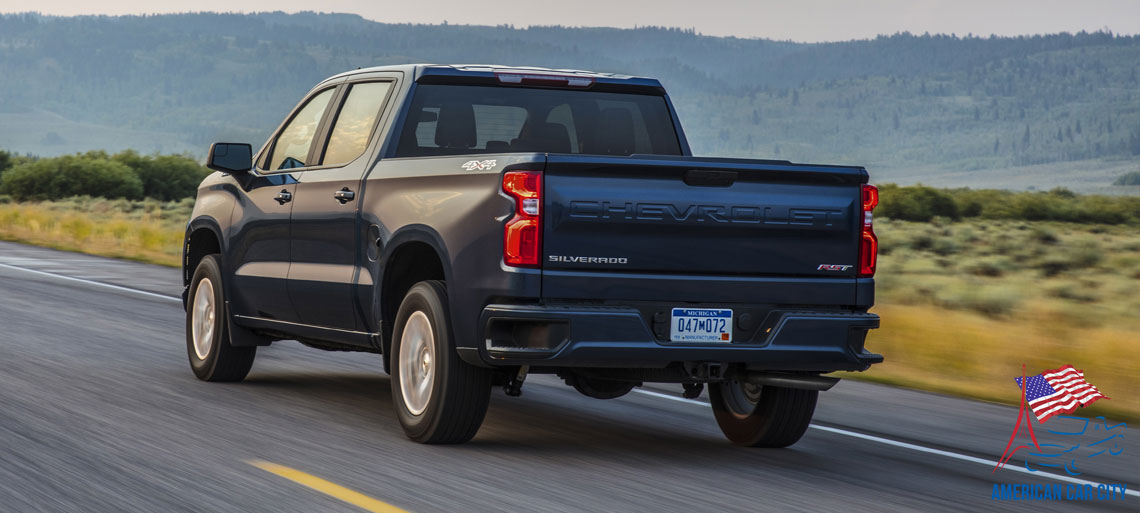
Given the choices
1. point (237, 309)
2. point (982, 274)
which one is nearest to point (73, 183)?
→ point (982, 274)

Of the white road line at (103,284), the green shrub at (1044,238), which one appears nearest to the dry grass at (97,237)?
the white road line at (103,284)

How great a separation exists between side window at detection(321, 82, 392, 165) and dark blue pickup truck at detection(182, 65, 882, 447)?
2cm

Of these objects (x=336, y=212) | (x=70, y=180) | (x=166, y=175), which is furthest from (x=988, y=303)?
(x=166, y=175)

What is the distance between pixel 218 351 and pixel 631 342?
3751 mm

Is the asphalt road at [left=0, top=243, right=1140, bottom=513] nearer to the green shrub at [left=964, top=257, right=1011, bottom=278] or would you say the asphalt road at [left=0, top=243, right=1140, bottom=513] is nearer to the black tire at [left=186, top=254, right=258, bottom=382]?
the black tire at [left=186, top=254, right=258, bottom=382]

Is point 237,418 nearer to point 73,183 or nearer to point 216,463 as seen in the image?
point 216,463

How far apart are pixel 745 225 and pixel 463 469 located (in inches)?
67.3

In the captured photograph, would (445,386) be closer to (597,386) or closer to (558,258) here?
(558,258)

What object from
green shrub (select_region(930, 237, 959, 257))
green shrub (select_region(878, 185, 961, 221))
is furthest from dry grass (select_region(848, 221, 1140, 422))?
green shrub (select_region(878, 185, 961, 221))

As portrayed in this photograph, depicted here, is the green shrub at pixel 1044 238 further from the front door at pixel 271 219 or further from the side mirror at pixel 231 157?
the side mirror at pixel 231 157

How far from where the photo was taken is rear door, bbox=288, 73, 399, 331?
8.09 metres

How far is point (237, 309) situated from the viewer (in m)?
9.38

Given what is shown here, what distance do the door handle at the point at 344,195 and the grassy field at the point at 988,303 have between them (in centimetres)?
525

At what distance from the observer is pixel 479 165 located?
22.7ft
